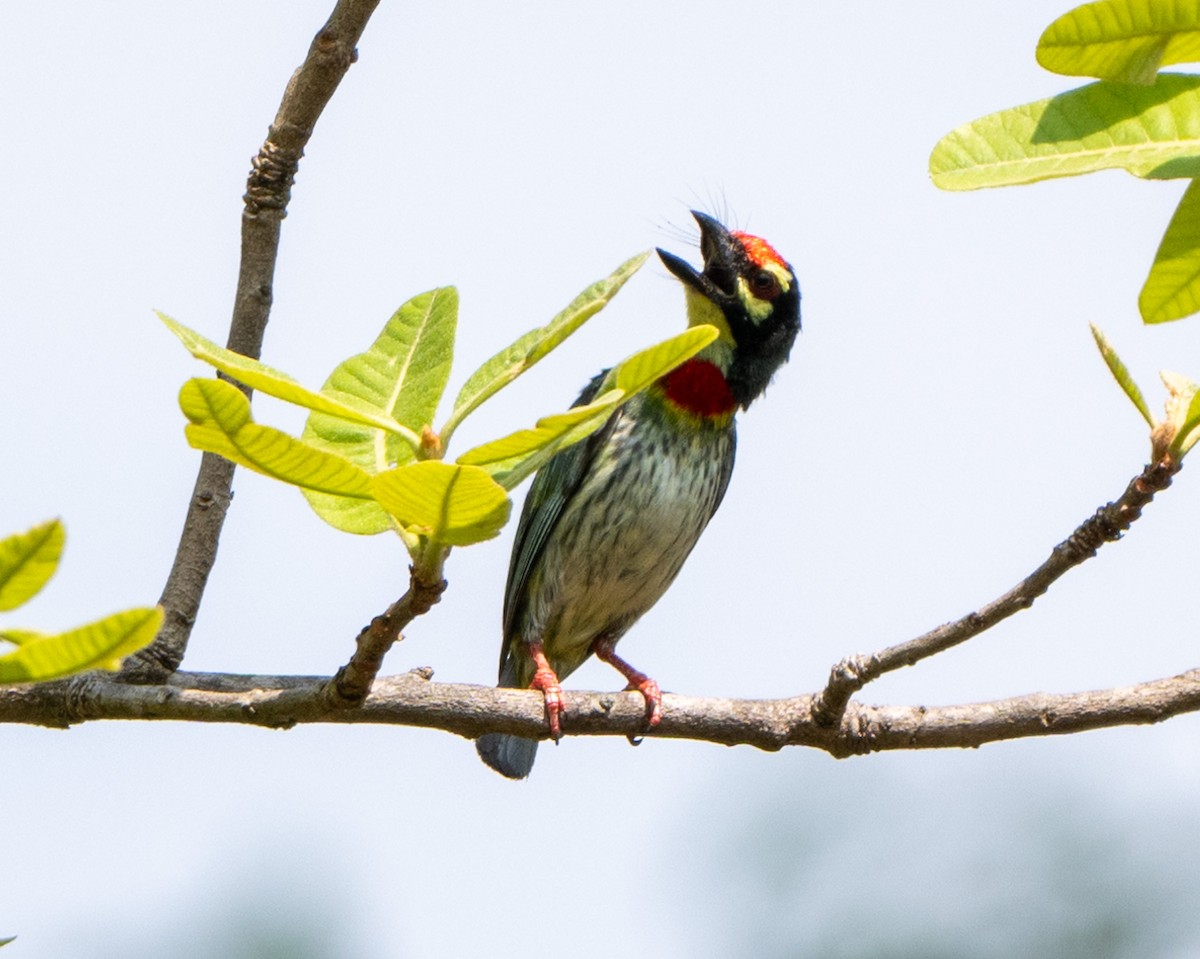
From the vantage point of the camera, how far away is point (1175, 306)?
183cm

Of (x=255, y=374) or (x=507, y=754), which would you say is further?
(x=507, y=754)

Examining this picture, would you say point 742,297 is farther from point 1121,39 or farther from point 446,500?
point 1121,39

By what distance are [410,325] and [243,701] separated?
0.81 m

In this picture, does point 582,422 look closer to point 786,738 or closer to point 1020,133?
point 1020,133

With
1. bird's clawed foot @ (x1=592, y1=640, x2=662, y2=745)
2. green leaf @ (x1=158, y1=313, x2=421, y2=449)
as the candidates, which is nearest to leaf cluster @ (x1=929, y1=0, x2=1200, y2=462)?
green leaf @ (x1=158, y1=313, x2=421, y2=449)

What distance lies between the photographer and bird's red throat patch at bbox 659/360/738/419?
5.20 meters

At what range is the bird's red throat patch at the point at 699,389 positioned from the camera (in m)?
5.20

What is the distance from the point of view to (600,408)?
1.77 metres

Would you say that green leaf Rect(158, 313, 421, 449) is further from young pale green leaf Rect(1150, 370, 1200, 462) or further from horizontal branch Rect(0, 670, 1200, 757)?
young pale green leaf Rect(1150, 370, 1200, 462)

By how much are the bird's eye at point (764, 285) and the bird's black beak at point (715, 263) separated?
0.33ft

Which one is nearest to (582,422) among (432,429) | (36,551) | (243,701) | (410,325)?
(432,429)

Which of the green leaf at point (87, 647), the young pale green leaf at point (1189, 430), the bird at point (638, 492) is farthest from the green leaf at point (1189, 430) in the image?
the bird at point (638, 492)

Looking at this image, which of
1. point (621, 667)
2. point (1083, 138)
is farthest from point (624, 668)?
point (1083, 138)

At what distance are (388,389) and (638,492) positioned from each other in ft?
9.74
